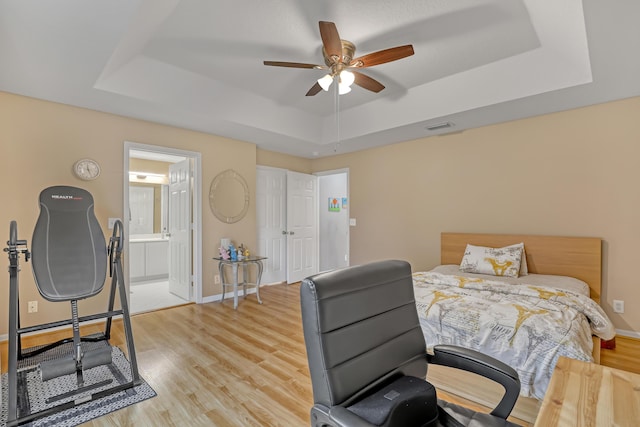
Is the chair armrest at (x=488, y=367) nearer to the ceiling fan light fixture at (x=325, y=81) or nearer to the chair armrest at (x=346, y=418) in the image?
the chair armrest at (x=346, y=418)

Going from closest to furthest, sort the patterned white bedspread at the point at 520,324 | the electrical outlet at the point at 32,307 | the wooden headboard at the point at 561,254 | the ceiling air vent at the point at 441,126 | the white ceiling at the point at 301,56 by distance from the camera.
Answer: the patterned white bedspread at the point at 520,324 → the white ceiling at the point at 301,56 → the electrical outlet at the point at 32,307 → the wooden headboard at the point at 561,254 → the ceiling air vent at the point at 441,126

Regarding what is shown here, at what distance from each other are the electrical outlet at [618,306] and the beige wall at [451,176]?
5cm

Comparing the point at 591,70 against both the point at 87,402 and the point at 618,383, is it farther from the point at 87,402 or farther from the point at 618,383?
the point at 87,402

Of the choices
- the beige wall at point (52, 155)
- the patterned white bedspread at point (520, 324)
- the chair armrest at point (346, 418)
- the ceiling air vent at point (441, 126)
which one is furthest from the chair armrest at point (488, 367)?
the beige wall at point (52, 155)

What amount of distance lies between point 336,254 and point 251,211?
2.66 metres

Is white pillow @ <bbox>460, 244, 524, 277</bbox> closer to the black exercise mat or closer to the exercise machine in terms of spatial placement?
the black exercise mat

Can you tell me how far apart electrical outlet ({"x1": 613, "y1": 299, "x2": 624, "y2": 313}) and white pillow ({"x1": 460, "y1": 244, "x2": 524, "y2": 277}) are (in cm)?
96

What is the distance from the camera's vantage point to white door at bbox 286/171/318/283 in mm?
5762

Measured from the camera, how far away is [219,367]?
260 centimetres

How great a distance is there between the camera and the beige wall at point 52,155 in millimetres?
3086

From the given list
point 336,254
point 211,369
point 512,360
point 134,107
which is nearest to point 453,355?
point 512,360

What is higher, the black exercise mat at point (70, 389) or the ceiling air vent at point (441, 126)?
the ceiling air vent at point (441, 126)

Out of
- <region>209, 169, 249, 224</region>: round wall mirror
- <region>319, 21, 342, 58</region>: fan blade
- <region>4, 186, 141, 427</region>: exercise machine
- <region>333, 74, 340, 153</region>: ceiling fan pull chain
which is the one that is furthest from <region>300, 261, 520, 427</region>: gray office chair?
<region>209, 169, 249, 224</region>: round wall mirror

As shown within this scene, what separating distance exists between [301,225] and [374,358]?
4815 mm
